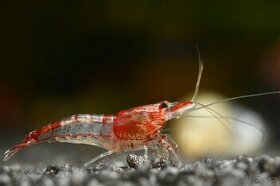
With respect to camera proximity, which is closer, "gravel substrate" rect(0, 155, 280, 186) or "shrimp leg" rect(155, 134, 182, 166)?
"gravel substrate" rect(0, 155, 280, 186)

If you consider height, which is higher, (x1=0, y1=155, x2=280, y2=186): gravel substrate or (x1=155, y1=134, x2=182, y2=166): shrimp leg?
(x1=0, y1=155, x2=280, y2=186): gravel substrate

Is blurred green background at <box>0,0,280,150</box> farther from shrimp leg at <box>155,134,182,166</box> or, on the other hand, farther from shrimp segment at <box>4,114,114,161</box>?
shrimp leg at <box>155,134,182,166</box>

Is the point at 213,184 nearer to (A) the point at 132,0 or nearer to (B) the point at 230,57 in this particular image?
(A) the point at 132,0

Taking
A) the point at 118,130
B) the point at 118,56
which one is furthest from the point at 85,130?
the point at 118,56

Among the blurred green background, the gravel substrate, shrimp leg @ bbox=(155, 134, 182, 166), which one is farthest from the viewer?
the blurred green background

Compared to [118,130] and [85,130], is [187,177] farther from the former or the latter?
[85,130]

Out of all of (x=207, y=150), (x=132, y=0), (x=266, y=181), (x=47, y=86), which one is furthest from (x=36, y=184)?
(x=47, y=86)

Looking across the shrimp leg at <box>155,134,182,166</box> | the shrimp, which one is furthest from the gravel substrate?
the shrimp

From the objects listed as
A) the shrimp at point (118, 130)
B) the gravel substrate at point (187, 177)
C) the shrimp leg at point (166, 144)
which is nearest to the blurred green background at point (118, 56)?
the shrimp at point (118, 130)

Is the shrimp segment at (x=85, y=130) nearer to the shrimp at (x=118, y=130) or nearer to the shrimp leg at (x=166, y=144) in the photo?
the shrimp at (x=118, y=130)
